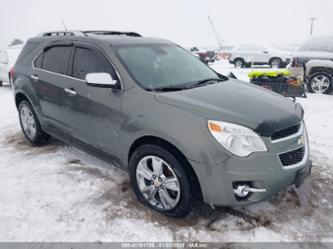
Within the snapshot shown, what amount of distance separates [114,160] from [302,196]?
2.24 m

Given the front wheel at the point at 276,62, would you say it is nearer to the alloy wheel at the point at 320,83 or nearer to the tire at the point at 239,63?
the tire at the point at 239,63

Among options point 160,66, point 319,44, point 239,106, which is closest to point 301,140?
point 239,106

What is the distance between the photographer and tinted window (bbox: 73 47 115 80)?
3279 mm

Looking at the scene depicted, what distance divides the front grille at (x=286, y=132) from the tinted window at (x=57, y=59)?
2752 millimetres

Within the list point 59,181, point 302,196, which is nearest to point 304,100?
point 302,196

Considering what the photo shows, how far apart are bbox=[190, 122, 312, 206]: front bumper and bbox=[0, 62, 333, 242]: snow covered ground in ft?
1.37

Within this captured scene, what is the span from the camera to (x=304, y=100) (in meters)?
8.06

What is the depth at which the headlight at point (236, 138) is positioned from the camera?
243 centimetres

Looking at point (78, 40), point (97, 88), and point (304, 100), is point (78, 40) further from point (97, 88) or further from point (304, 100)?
point (304, 100)

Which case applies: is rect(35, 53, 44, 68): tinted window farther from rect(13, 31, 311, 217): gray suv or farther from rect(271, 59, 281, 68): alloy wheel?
rect(271, 59, 281, 68): alloy wheel

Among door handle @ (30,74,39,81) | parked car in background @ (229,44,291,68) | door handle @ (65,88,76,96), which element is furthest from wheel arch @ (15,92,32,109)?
parked car in background @ (229,44,291,68)

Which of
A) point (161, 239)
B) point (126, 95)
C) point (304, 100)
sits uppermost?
point (126, 95)

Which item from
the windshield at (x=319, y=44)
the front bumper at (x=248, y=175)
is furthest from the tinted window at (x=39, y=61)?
the windshield at (x=319, y=44)

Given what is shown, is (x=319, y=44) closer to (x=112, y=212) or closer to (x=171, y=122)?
(x=171, y=122)
